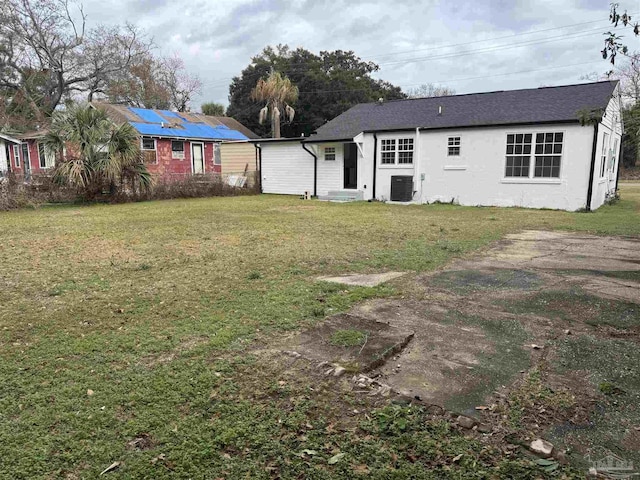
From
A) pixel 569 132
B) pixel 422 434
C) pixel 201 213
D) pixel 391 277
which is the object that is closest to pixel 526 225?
pixel 569 132

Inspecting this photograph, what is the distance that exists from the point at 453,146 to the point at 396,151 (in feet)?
7.50

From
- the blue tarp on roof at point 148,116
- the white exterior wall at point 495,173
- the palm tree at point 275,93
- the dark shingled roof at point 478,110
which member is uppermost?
the palm tree at point 275,93

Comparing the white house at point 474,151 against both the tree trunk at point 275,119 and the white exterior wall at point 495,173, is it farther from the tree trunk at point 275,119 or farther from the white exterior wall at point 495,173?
the tree trunk at point 275,119

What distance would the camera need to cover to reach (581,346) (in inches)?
143

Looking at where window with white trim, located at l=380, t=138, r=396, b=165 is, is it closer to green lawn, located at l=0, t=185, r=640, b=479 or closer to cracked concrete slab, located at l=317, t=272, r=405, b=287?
green lawn, located at l=0, t=185, r=640, b=479

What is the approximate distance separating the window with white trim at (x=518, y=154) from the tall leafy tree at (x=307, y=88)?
958 inches

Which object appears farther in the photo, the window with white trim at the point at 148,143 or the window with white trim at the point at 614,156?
the window with white trim at the point at 148,143

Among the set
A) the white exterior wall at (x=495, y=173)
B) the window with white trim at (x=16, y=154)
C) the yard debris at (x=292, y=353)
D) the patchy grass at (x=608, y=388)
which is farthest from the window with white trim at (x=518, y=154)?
the window with white trim at (x=16, y=154)

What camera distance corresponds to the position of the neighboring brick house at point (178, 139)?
26031 mm

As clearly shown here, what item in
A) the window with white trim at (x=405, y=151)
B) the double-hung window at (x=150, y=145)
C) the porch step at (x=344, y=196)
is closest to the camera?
the window with white trim at (x=405, y=151)

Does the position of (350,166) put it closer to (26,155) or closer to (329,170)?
(329,170)

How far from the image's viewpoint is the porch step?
1889 centimetres

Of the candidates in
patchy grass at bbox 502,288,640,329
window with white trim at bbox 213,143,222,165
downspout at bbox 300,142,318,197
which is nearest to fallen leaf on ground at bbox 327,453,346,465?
patchy grass at bbox 502,288,640,329

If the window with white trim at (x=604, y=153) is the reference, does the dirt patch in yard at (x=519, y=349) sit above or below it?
below
